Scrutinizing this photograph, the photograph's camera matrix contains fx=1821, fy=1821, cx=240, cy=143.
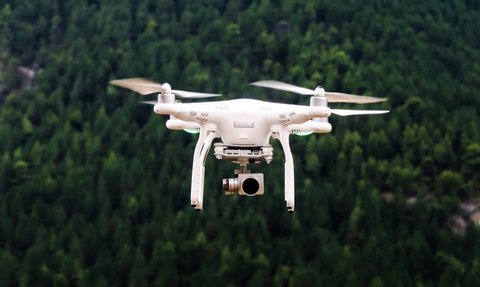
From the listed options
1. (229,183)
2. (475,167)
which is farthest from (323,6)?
(229,183)

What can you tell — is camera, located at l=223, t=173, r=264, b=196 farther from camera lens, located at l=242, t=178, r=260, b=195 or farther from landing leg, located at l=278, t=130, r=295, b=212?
landing leg, located at l=278, t=130, r=295, b=212

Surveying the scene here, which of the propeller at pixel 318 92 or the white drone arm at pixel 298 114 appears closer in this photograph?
the white drone arm at pixel 298 114

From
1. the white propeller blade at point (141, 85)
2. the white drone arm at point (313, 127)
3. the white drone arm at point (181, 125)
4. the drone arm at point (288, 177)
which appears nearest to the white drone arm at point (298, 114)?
the drone arm at point (288, 177)

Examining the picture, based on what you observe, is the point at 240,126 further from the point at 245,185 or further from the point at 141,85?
the point at 141,85

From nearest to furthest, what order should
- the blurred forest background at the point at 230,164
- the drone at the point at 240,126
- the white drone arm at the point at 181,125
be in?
the drone at the point at 240,126
the white drone arm at the point at 181,125
the blurred forest background at the point at 230,164

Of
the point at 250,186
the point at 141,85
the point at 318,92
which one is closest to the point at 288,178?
the point at 250,186

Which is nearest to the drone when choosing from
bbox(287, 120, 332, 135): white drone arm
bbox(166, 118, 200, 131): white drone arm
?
bbox(166, 118, 200, 131): white drone arm

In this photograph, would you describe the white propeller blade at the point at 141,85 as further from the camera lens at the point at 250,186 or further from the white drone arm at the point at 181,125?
the camera lens at the point at 250,186
